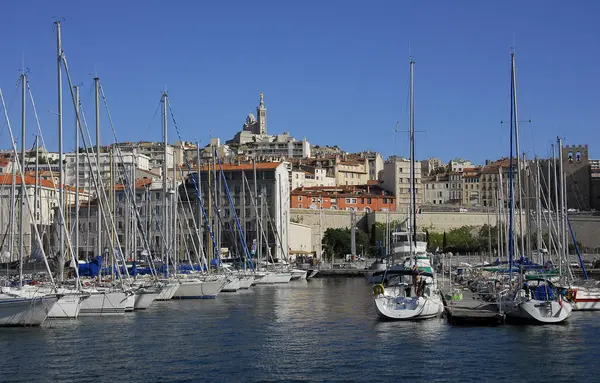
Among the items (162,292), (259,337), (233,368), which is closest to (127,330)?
(259,337)

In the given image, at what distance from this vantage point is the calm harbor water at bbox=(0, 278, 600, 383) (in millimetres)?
20922

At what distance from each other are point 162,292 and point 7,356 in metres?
14.1

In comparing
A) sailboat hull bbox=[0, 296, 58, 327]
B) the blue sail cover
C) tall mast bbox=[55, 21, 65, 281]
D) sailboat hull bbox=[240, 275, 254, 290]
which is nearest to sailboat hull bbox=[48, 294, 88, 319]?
tall mast bbox=[55, 21, 65, 281]

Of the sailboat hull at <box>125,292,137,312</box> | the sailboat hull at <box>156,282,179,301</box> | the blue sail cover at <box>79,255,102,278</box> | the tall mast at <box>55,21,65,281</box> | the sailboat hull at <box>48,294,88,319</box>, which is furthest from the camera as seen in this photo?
the sailboat hull at <box>156,282,179,301</box>

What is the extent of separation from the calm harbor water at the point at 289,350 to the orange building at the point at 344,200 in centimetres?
6538

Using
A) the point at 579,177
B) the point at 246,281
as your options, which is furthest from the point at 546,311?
the point at 579,177

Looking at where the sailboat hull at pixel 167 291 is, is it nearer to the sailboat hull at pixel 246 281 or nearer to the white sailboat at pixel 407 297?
the sailboat hull at pixel 246 281

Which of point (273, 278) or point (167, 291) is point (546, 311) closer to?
point (167, 291)

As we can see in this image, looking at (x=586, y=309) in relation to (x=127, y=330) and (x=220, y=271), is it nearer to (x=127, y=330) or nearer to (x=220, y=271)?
(x=127, y=330)

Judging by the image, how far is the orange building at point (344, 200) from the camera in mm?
98312

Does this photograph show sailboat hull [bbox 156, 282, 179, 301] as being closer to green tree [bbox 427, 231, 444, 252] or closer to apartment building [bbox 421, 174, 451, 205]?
green tree [bbox 427, 231, 444, 252]

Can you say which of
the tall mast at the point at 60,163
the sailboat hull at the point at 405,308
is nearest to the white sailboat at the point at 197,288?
the tall mast at the point at 60,163

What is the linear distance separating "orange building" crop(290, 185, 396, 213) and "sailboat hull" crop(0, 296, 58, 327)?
228ft

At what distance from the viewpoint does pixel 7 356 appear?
22.8m
